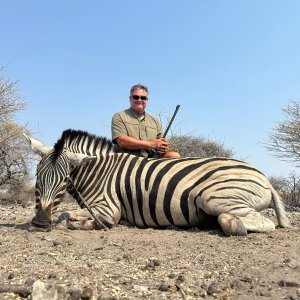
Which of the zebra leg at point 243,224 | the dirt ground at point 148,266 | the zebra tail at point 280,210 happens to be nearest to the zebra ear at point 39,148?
the dirt ground at point 148,266

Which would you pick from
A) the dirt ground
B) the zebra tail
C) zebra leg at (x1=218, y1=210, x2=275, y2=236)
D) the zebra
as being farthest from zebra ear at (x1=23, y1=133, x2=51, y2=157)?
the zebra tail

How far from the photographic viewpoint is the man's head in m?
5.14

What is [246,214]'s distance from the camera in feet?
12.0

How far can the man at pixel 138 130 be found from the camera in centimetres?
484

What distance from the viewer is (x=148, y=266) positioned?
250 centimetres

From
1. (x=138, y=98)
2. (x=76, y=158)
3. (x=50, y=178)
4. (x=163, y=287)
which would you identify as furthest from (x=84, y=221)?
(x=163, y=287)

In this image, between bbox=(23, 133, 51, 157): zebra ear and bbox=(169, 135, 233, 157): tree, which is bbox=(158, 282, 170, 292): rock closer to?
bbox=(23, 133, 51, 157): zebra ear

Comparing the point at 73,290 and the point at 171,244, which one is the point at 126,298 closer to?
the point at 73,290

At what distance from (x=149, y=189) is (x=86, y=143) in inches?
35.7

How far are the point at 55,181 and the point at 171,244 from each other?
1302 mm

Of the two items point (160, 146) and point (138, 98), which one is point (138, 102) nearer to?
point (138, 98)

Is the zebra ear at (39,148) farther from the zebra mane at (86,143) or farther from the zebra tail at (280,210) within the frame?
the zebra tail at (280,210)

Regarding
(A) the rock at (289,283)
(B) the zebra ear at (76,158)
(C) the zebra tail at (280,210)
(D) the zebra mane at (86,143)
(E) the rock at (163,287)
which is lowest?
(E) the rock at (163,287)

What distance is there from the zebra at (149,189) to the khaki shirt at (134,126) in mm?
466
